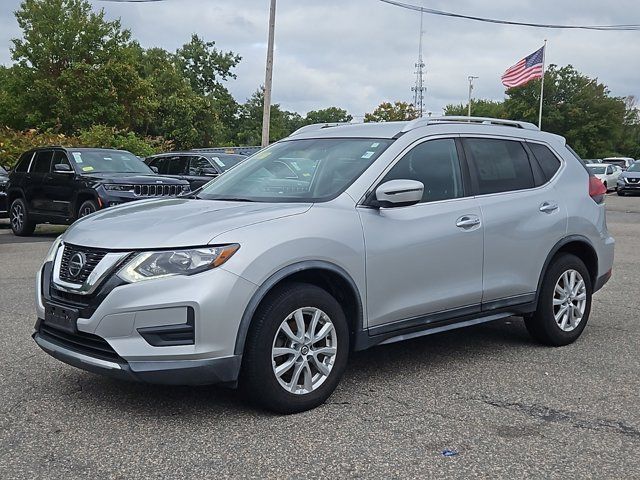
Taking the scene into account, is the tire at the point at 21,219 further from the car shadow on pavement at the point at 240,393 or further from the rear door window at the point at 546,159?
the rear door window at the point at 546,159

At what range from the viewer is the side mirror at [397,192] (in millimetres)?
4574

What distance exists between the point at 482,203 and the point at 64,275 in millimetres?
2850

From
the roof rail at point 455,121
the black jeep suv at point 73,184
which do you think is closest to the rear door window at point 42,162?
the black jeep suv at point 73,184

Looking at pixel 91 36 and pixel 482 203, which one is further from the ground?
pixel 91 36

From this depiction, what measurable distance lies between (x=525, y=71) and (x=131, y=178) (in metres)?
25.9

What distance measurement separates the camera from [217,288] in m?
3.89

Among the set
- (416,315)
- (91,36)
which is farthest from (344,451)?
(91,36)

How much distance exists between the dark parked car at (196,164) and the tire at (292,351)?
35.9 ft

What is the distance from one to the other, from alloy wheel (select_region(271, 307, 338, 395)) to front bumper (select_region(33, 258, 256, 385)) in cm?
31

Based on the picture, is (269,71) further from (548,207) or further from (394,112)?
(394,112)

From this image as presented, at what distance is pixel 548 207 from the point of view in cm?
576

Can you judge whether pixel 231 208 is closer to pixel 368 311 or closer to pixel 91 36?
pixel 368 311

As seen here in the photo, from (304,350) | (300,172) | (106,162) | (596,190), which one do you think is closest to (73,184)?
(106,162)

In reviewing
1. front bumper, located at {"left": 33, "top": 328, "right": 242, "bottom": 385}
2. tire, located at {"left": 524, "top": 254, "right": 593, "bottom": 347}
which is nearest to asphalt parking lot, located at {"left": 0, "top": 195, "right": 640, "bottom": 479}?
tire, located at {"left": 524, "top": 254, "right": 593, "bottom": 347}
